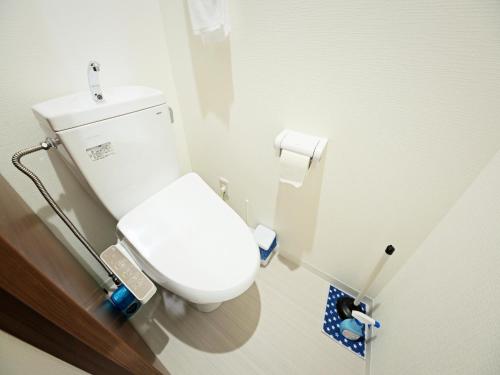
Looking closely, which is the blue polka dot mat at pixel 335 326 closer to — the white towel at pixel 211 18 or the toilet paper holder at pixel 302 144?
the toilet paper holder at pixel 302 144

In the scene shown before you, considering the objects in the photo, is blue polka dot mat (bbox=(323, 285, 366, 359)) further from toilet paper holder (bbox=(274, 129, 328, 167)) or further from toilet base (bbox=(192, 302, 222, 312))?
toilet paper holder (bbox=(274, 129, 328, 167))

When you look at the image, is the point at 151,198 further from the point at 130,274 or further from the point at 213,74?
the point at 213,74

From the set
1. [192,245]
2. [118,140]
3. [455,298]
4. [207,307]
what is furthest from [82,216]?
[455,298]

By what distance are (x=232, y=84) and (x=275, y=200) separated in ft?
1.81

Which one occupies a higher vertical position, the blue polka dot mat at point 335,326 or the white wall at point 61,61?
the white wall at point 61,61

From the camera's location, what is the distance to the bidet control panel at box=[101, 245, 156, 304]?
23.4 inches

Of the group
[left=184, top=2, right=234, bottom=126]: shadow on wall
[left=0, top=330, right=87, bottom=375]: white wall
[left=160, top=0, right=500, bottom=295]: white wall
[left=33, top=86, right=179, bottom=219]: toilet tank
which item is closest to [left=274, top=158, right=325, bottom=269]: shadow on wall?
[left=160, top=0, right=500, bottom=295]: white wall

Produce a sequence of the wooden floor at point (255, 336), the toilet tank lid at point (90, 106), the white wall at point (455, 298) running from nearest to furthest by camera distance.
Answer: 1. the white wall at point (455, 298)
2. the toilet tank lid at point (90, 106)
3. the wooden floor at point (255, 336)

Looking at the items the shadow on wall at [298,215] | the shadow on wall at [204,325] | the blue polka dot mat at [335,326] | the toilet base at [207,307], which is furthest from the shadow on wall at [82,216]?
the blue polka dot mat at [335,326]

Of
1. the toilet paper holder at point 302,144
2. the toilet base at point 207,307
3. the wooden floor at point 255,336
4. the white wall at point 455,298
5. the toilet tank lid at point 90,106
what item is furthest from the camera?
the toilet base at point 207,307

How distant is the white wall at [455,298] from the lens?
370mm

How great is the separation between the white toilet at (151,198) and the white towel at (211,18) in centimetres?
27

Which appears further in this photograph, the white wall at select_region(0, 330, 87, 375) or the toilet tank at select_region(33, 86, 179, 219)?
the toilet tank at select_region(33, 86, 179, 219)

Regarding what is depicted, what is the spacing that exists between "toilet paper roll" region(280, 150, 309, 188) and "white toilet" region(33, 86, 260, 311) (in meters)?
0.26
